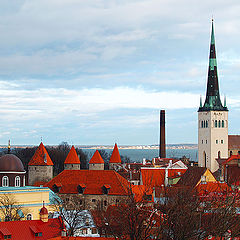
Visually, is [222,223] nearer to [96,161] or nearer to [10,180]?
[10,180]

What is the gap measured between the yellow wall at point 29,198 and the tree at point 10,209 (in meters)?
0.20

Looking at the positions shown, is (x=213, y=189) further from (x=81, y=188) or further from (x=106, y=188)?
(x=81, y=188)

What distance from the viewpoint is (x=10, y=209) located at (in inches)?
1730

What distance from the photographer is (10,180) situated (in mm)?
49969

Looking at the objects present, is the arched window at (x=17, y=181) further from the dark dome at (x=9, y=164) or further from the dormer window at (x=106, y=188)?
the dormer window at (x=106, y=188)

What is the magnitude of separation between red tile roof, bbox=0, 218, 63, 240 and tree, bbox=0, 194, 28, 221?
6.05m

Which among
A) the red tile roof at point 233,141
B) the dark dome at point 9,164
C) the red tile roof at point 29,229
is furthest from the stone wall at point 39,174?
the red tile roof at point 233,141

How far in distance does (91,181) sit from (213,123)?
40.0 meters

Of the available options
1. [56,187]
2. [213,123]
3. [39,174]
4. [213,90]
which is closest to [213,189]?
[56,187]

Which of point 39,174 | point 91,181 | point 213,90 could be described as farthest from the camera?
point 213,90

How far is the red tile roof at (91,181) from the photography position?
56.6 m

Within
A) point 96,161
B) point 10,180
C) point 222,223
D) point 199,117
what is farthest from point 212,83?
point 222,223

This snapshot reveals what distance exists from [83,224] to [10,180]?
1167cm

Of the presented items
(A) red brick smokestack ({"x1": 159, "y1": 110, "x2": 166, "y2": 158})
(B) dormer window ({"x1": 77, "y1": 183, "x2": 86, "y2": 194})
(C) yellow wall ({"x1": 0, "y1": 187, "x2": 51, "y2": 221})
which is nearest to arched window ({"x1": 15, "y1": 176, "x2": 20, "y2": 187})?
(C) yellow wall ({"x1": 0, "y1": 187, "x2": 51, "y2": 221})
